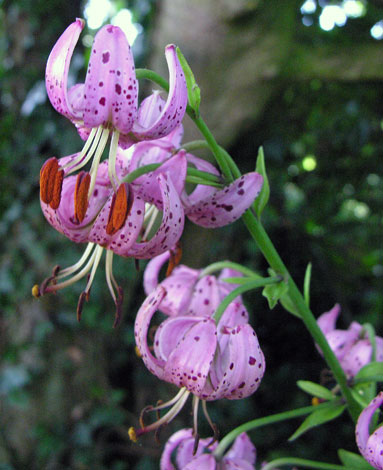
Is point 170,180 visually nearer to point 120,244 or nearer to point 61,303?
point 120,244

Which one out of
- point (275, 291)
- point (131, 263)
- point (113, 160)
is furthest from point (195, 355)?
point (131, 263)

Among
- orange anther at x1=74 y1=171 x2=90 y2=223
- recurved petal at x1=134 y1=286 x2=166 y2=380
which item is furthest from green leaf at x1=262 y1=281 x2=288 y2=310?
orange anther at x1=74 y1=171 x2=90 y2=223

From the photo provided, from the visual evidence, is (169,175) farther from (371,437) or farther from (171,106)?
(371,437)

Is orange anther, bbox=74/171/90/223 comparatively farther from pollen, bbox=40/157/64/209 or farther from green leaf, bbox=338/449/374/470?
green leaf, bbox=338/449/374/470

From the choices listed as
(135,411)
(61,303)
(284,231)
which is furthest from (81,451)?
(284,231)

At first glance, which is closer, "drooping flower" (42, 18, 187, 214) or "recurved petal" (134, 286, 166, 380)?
"drooping flower" (42, 18, 187, 214)

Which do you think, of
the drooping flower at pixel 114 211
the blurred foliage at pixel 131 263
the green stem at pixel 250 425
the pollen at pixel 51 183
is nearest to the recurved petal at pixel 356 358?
the green stem at pixel 250 425
